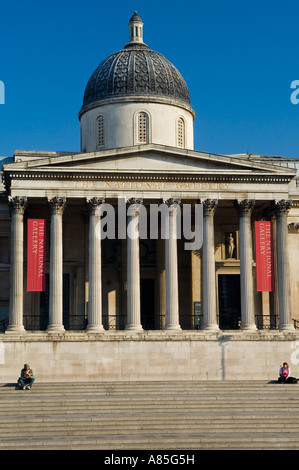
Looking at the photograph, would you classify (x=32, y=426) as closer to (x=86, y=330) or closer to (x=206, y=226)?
(x=86, y=330)

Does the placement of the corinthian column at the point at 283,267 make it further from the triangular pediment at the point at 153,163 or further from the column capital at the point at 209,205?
the column capital at the point at 209,205

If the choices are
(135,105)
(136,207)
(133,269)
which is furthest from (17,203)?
(135,105)

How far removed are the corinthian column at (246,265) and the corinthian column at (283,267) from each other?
1.66 m

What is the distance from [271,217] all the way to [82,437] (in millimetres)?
22489

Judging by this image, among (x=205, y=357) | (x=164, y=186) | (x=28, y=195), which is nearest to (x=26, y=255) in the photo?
(x=28, y=195)

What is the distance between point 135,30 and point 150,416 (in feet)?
99.3

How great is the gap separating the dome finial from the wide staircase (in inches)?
999

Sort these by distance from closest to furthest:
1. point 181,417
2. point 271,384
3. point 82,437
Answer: point 82,437 < point 181,417 < point 271,384

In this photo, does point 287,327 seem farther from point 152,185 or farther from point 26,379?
point 26,379

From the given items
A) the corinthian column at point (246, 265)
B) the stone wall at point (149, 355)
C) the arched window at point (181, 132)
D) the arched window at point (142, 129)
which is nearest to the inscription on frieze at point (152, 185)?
the corinthian column at point (246, 265)

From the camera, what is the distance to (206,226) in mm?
51875

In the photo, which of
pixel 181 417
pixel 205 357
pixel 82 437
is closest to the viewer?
pixel 82 437

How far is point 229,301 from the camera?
184 ft

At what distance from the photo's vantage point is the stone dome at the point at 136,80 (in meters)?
56.9
